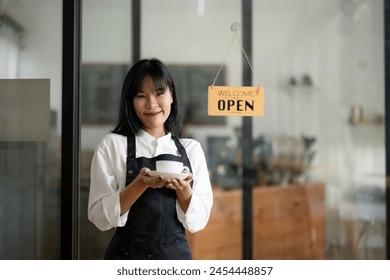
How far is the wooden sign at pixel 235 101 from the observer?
177 cm

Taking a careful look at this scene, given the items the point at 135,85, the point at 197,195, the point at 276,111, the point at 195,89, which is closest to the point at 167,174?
the point at 197,195

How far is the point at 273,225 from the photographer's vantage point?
75.7 inches

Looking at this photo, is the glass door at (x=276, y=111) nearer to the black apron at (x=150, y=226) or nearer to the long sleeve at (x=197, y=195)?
the long sleeve at (x=197, y=195)

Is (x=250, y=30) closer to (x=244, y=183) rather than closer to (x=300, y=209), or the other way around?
(x=244, y=183)

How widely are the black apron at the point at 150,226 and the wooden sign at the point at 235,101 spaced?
1.02ft

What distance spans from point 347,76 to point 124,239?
3.37 ft

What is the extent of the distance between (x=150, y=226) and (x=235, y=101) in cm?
53

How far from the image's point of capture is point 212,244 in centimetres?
191

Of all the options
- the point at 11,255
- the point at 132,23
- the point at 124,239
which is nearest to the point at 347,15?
the point at 132,23

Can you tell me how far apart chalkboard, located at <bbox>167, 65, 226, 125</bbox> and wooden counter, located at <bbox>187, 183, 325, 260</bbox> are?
0.28 meters

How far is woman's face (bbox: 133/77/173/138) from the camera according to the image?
1.65 meters

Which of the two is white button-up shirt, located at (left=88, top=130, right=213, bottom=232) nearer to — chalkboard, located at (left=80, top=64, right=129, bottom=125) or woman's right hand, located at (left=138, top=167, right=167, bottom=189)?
woman's right hand, located at (left=138, top=167, right=167, bottom=189)

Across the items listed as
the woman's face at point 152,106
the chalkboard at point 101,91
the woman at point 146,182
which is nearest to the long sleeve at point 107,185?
the woman at point 146,182

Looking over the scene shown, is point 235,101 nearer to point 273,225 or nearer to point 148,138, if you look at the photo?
point 148,138
